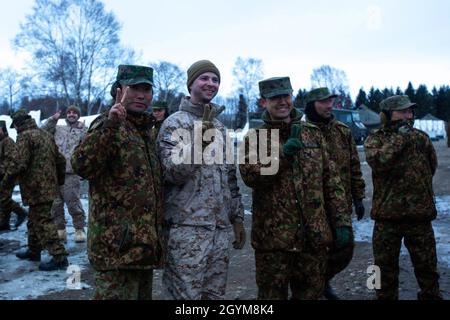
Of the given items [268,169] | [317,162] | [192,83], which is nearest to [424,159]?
[317,162]

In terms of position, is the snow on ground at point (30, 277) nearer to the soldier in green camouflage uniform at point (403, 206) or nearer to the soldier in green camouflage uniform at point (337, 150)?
the soldier in green camouflage uniform at point (337, 150)

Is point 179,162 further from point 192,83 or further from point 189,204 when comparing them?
point 192,83

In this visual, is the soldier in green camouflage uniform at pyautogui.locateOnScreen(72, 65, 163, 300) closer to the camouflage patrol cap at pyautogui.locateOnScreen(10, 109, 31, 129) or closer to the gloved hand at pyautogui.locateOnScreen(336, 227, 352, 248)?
the gloved hand at pyautogui.locateOnScreen(336, 227, 352, 248)

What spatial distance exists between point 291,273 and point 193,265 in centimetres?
74

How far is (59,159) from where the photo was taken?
6414 mm

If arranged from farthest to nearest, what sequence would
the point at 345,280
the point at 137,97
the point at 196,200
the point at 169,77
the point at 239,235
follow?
the point at 169,77 → the point at 345,280 → the point at 239,235 → the point at 196,200 → the point at 137,97

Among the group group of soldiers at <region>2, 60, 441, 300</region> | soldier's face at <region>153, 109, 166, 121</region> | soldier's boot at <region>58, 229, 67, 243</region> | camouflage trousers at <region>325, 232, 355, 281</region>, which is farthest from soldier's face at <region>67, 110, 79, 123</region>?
camouflage trousers at <region>325, 232, 355, 281</region>

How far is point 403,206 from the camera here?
13.9 ft

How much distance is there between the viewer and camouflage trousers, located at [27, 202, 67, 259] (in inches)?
232

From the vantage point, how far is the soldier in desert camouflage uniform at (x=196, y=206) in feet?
9.59

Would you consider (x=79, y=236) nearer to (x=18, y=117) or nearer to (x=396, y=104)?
(x=18, y=117)

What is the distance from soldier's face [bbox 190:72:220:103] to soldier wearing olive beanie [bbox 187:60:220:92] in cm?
2

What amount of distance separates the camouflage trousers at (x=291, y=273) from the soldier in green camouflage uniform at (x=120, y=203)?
31.8 inches

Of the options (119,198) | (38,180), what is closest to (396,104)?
(119,198)
